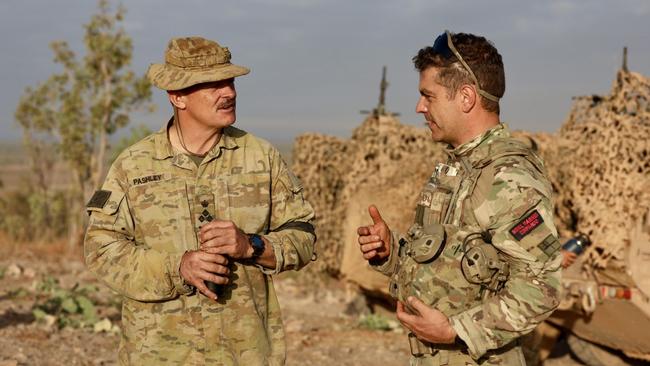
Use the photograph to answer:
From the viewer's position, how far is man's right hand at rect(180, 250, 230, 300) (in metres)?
2.80

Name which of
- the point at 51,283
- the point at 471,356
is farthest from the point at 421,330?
the point at 51,283

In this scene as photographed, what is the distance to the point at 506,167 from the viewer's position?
2.55 meters

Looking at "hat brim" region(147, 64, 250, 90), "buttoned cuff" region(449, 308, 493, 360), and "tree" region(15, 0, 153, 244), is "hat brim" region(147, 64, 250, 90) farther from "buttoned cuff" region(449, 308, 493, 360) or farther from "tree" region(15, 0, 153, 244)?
"tree" region(15, 0, 153, 244)

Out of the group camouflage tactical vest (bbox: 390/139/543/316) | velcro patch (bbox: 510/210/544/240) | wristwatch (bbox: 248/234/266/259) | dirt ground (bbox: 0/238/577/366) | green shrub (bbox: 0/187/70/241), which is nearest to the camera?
velcro patch (bbox: 510/210/544/240)

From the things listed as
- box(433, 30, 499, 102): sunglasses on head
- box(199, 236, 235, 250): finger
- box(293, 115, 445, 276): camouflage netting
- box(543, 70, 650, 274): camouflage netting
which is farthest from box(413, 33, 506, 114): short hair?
box(293, 115, 445, 276): camouflage netting

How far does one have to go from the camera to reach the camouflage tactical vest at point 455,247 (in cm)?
259

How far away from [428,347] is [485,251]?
0.43 m

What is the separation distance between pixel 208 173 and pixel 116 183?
36 centimetres

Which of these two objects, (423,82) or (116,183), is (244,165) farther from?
(423,82)

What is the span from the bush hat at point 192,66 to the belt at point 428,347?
1.24 metres

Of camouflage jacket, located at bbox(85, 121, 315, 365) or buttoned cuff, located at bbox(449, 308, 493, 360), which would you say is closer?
buttoned cuff, located at bbox(449, 308, 493, 360)

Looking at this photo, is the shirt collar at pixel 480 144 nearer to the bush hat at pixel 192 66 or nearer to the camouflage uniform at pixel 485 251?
the camouflage uniform at pixel 485 251

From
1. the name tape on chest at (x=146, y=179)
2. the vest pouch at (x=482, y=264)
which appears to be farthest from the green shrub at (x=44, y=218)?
the vest pouch at (x=482, y=264)

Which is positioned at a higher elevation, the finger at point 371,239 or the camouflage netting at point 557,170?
the finger at point 371,239
